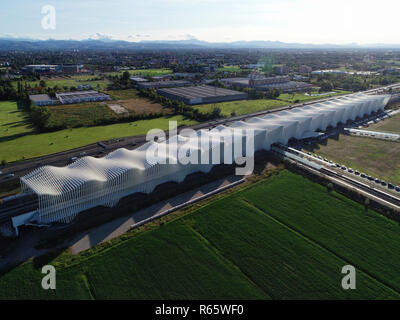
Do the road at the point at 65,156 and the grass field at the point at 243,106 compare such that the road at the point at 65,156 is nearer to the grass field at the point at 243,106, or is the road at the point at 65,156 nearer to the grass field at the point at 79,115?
the grass field at the point at 79,115

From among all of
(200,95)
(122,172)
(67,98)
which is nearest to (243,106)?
(200,95)

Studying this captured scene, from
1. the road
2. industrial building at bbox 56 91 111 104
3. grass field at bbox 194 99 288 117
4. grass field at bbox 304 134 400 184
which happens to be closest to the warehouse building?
industrial building at bbox 56 91 111 104

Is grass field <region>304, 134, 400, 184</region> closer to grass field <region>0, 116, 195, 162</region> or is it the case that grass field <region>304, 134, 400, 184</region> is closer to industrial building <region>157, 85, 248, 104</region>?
grass field <region>0, 116, 195, 162</region>

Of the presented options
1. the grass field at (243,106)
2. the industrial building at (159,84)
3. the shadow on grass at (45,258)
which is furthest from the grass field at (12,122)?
the industrial building at (159,84)

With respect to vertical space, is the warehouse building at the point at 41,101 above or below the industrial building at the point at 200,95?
below

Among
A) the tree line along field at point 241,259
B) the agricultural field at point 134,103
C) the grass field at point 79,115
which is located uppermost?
the agricultural field at point 134,103
